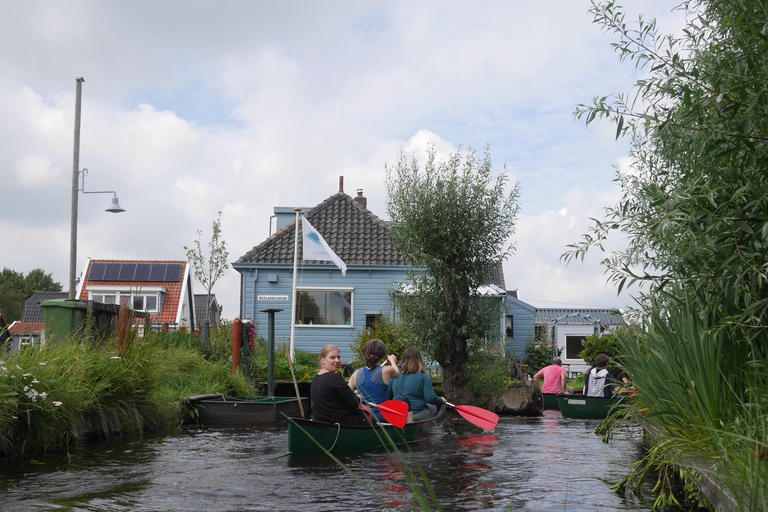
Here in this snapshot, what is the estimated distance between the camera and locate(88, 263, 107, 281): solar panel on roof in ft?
141

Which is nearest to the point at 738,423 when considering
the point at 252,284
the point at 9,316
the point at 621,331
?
the point at 621,331

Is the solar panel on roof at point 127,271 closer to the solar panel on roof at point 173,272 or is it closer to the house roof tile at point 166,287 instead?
the house roof tile at point 166,287

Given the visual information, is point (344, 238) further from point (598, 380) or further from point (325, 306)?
point (598, 380)

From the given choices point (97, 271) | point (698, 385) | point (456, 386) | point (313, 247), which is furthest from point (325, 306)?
point (97, 271)

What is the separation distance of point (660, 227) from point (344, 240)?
2117 centimetres

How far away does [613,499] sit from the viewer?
682 cm

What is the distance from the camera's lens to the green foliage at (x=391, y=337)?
726 inches

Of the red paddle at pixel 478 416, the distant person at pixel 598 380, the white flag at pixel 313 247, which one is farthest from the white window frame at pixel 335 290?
the red paddle at pixel 478 416

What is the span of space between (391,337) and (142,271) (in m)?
28.5

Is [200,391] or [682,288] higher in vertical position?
[682,288]

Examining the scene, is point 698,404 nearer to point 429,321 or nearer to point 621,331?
point 621,331

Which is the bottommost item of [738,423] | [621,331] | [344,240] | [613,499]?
[613,499]

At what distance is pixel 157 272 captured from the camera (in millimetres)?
44000

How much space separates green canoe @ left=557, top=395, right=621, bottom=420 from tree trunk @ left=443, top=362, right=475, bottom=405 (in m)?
2.42
